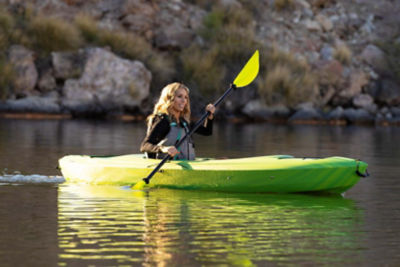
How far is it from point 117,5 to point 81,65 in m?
4.76


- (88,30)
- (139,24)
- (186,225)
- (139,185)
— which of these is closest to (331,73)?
(139,24)

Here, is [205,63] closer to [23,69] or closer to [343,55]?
[343,55]

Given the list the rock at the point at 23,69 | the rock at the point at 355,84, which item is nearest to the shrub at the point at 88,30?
the rock at the point at 23,69

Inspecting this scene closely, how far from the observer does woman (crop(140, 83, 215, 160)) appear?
8812mm

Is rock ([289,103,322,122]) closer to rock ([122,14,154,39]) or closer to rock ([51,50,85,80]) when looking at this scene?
rock ([122,14,154,39])

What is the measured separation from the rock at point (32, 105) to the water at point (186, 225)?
1133 centimetres

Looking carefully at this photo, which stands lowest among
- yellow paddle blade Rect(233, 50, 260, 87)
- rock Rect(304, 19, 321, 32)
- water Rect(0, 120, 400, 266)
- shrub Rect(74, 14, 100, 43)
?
water Rect(0, 120, 400, 266)

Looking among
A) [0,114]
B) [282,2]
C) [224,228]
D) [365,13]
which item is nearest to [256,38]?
[282,2]

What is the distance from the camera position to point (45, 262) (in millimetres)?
4980

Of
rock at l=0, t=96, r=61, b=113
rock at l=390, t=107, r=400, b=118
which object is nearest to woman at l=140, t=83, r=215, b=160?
rock at l=0, t=96, r=61, b=113

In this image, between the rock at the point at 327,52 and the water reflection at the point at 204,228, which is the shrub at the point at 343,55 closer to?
the rock at the point at 327,52

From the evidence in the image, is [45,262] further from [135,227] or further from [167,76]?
[167,76]

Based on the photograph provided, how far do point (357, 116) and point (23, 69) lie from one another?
382 inches

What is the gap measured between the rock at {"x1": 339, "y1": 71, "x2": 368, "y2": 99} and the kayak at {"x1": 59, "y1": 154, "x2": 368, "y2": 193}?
1856cm
